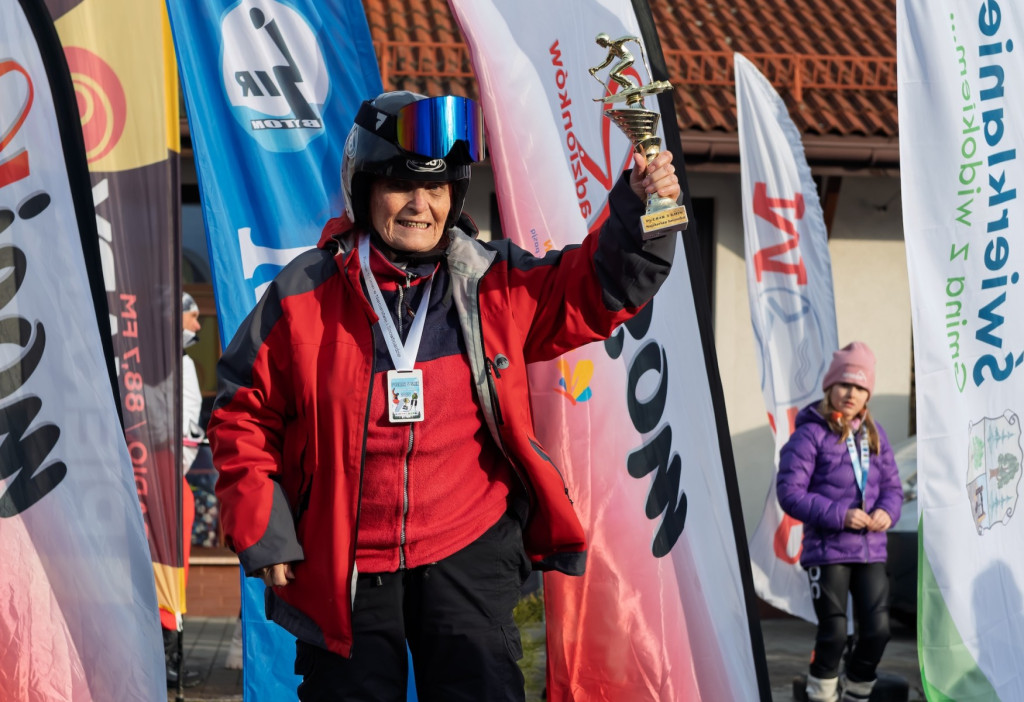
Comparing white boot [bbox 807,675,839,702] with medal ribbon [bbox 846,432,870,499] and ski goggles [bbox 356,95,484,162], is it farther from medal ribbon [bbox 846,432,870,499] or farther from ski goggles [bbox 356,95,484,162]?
ski goggles [bbox 356,95,484,162]

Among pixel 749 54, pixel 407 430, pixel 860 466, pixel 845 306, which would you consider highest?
pixel 749 54

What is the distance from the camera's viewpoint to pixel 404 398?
3186 mm

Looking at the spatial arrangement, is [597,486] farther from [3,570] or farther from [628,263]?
[3,570]

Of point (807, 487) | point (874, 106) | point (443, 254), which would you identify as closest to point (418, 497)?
point (443, 254)

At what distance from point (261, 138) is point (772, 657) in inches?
205

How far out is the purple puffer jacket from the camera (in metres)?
6.66

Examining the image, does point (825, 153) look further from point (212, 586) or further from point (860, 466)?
point (212, 586)

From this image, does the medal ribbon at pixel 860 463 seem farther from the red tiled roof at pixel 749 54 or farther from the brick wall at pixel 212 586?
the brick wall at pixel 212 586

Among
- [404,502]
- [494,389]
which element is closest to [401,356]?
[494,389]

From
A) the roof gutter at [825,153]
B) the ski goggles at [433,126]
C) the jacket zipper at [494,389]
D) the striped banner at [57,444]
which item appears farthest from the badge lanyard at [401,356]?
the roof gutter at [825,153]

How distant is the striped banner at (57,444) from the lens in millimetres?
3996

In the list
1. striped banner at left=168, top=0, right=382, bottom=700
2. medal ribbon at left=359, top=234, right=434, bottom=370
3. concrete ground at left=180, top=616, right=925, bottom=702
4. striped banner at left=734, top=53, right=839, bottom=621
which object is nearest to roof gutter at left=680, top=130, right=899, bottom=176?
striped banner at left=734, top=53, right=839, bottom=621

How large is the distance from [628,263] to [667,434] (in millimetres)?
1407

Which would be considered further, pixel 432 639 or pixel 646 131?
pixel 432 639
